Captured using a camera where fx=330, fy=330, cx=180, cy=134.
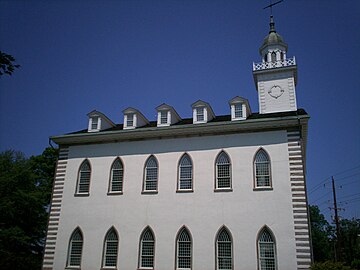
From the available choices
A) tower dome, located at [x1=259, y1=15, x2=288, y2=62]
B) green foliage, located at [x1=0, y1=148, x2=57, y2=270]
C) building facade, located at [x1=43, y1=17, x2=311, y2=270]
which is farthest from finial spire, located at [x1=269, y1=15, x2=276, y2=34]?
green foliage, located at [x1=0, y1=148, x2=57, y2=270]

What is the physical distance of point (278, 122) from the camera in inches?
831

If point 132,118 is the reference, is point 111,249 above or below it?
below

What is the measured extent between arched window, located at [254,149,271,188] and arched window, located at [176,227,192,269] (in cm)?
539

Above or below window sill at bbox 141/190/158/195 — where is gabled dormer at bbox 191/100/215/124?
above

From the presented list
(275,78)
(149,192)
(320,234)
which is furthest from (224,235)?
(320,234)

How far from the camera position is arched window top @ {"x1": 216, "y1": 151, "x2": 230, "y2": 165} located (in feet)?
71.3

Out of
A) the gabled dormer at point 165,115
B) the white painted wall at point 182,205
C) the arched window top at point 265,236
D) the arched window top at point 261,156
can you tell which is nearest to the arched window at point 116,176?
the white painted wall at point 182,205

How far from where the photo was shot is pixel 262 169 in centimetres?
2086

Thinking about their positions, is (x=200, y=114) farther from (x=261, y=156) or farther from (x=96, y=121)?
(x=96, y=121)

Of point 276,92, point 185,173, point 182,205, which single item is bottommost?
point 182,205

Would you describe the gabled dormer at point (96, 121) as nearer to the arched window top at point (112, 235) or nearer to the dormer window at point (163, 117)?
the dormer window at point (163, 117)

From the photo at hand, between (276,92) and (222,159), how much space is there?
926 cm

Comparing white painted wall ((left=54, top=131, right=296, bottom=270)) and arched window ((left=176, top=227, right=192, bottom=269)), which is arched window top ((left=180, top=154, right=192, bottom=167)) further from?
arched window ((left=176, top=227, right=192, bottom=269))

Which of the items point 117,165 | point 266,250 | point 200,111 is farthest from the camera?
point 200,111
